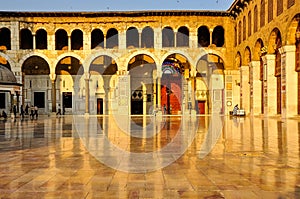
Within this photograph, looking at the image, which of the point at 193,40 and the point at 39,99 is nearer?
the point at 193,40

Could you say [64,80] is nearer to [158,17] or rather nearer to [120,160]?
[158,17]

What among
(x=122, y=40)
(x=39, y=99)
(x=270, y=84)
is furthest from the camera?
(x=39, y=99)

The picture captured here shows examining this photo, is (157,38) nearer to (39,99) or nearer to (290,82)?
(39,99)

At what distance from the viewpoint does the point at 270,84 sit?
80.0 ft

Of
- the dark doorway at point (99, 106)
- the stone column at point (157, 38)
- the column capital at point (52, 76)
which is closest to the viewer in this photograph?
the stone column at point (157, 38)

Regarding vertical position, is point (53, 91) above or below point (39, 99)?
above

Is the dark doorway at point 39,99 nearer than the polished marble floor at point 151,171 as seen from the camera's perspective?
No

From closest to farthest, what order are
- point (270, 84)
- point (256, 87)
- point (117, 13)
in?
point (270, 84), point (256, 87), point (117, 13)

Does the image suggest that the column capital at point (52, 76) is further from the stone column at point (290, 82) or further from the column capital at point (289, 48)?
the column capital at point (289, 48)

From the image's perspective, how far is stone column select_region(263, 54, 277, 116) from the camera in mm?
24125

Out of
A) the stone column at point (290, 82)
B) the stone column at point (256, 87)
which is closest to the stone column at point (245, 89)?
the stone column at point (256, 87)

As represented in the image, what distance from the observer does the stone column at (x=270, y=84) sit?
79.2ft

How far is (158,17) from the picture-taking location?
32.6 meters

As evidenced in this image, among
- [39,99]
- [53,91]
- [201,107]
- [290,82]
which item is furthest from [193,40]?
[39,99]
